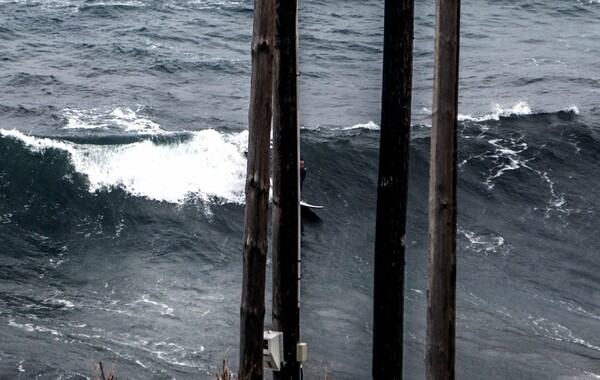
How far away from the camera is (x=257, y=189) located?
25.5 feet

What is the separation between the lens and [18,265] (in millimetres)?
18938

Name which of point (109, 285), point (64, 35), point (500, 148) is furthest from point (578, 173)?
point (64, 35)

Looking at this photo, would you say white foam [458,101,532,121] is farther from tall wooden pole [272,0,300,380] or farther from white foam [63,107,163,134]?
tall wooden pole [272,0,300,380]

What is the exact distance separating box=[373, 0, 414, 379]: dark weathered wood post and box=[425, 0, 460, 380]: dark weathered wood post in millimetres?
240

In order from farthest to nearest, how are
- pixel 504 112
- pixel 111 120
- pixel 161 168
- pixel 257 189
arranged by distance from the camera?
pixel 504 112 → pixel 111 120 → pixel 161 168 → pixel 257 189

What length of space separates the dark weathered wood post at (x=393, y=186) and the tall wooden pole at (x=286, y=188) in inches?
27.0

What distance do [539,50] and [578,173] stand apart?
373 inches

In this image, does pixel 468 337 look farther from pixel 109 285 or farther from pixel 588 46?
pixel 588 46

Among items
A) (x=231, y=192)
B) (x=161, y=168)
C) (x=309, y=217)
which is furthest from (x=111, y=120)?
(x=309, y=217)

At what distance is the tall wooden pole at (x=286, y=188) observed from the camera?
8.27m

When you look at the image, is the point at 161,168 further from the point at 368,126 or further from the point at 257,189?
the point at 257,189

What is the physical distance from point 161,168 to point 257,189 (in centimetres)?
1570

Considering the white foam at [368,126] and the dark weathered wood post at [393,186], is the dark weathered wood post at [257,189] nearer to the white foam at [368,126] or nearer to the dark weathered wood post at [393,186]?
the dark weathered wood post at [393,186]

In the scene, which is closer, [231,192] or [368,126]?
[231,192]
